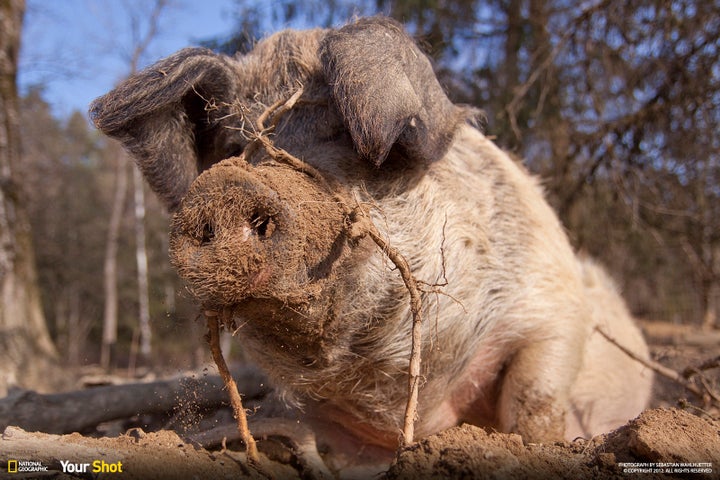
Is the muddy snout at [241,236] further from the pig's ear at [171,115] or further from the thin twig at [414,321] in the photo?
the pig's ear at [171,115]

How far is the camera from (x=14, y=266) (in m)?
6.74

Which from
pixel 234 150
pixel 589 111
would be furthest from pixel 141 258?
pixel 234 150

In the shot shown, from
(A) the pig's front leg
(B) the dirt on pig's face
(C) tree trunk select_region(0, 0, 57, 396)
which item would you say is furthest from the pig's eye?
(C) tree trunk select_region(0, 0, 57, 396)

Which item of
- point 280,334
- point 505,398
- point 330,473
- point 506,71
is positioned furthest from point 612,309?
point 506,71

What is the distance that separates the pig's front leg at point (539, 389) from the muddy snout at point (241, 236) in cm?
136

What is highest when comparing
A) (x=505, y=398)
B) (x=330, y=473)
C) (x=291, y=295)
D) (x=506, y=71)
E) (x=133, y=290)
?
(x=506, y=71)

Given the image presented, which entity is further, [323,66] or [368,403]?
[368,403]

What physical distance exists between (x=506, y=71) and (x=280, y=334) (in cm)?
607

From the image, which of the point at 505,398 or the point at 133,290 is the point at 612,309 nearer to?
the point at 505,398

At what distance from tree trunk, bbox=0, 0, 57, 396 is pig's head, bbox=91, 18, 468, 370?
496 cm

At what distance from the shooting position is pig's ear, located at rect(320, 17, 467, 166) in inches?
79.6

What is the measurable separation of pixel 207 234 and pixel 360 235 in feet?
1.73

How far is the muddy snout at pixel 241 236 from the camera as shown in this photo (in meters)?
1.77

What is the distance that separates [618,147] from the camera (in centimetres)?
579
